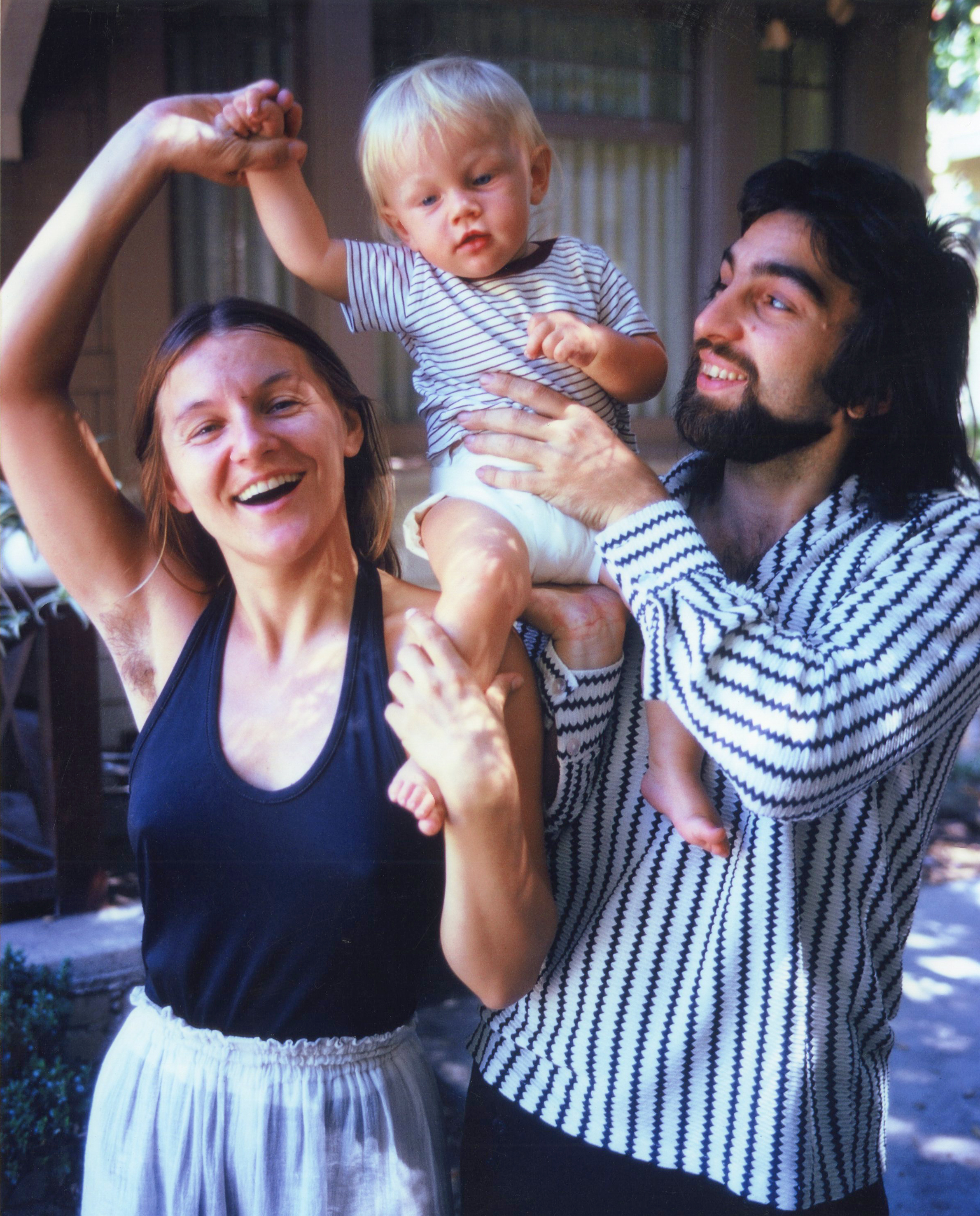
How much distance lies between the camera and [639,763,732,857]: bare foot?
1356 mm

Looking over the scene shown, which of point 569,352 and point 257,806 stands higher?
point 569,352

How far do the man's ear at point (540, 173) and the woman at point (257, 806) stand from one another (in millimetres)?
371

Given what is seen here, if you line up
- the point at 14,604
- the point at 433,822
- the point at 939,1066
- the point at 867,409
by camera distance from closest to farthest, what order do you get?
the point at 433,822 → the point at 867,409 → the point at 14,604 → the point at 939,1066

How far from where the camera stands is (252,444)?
133 cm

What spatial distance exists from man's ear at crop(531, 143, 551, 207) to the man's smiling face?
310 millimetres

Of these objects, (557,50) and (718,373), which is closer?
(718,373)

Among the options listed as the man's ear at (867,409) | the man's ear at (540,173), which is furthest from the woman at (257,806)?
the man's ear at (867,409)

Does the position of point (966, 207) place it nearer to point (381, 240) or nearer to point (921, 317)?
point (921, 317)

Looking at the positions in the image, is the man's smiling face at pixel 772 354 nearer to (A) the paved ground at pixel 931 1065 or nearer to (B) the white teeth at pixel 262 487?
(B) the white teeth at pixel 262 487

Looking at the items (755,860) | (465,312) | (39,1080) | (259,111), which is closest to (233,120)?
(259,111)

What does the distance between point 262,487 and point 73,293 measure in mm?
341

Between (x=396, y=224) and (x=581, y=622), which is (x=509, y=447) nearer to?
(x=581, y=622)

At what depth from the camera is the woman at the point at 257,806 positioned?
134cm

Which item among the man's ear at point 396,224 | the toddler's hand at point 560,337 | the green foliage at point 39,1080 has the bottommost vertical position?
the green foliage at point 39,1080
